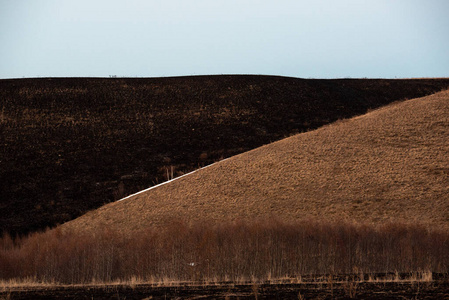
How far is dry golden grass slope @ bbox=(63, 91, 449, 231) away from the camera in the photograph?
31.7m

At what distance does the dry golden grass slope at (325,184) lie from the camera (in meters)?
31.7

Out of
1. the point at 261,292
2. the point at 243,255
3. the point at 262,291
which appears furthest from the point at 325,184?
the point at 261,292

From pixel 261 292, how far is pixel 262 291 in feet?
0.74

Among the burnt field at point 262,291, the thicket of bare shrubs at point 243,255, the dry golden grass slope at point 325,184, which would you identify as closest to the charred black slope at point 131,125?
the dry golden grass slope at point 325,184

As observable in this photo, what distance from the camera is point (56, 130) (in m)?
57.5

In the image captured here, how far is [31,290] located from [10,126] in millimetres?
41432

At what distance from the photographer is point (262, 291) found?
1888cm

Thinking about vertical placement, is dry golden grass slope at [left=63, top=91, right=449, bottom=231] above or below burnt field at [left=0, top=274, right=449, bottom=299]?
above

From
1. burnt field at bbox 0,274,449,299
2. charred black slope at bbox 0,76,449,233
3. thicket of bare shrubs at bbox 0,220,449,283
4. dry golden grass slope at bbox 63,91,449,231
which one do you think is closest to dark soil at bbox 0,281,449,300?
burnt field at bbox 0,274,449,299

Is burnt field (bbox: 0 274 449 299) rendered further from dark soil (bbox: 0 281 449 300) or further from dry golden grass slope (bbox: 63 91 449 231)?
dry golden grass slope (bbox: 63 91 449 231)

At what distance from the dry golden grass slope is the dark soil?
11.0m

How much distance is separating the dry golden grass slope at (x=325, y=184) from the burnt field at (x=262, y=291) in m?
10.7

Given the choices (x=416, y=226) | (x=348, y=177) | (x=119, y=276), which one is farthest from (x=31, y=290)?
(x=348, y=177)

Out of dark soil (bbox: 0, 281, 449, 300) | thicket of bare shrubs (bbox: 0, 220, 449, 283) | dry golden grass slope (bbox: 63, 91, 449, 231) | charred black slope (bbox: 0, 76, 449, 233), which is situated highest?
charred black slope (bbox: 0, 76, 449, 233)
